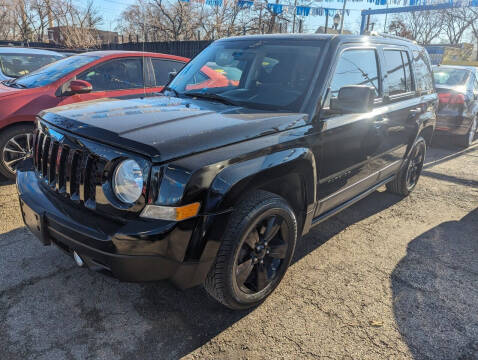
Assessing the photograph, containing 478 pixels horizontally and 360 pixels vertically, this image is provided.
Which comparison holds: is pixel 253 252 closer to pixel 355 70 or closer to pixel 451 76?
pixel 355 70

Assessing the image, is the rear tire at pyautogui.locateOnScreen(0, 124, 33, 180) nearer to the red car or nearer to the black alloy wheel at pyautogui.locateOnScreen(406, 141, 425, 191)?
the red car

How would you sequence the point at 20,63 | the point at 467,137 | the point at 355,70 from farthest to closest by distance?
1. the point at 467,137
2. the point at 20,63
3. the point at 355,70

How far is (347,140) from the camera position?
295 centimetres

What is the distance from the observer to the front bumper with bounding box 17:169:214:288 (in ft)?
5.99

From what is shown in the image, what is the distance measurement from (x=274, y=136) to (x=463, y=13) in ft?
215

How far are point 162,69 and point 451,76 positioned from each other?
653 cm

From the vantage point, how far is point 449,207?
450 centimetres

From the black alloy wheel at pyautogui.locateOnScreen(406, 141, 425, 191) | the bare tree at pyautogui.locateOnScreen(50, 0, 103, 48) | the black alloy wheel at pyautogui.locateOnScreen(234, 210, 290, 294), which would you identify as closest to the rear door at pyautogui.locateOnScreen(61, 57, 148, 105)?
the black alloy wheel at pyautogui.locateOnScreen(234, 210, 290, 294)

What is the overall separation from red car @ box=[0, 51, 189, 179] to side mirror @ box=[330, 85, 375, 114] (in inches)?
108

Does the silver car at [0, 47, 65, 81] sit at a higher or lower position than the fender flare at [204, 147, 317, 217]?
higher

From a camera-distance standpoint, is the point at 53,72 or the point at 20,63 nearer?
the point at 53,72

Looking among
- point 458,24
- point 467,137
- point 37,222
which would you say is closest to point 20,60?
point 37,222

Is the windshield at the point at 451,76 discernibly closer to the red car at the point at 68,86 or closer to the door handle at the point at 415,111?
the door handle at the point at 415,111

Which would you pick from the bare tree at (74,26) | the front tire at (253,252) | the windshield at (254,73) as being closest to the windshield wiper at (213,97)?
the windshield at (254,73)
